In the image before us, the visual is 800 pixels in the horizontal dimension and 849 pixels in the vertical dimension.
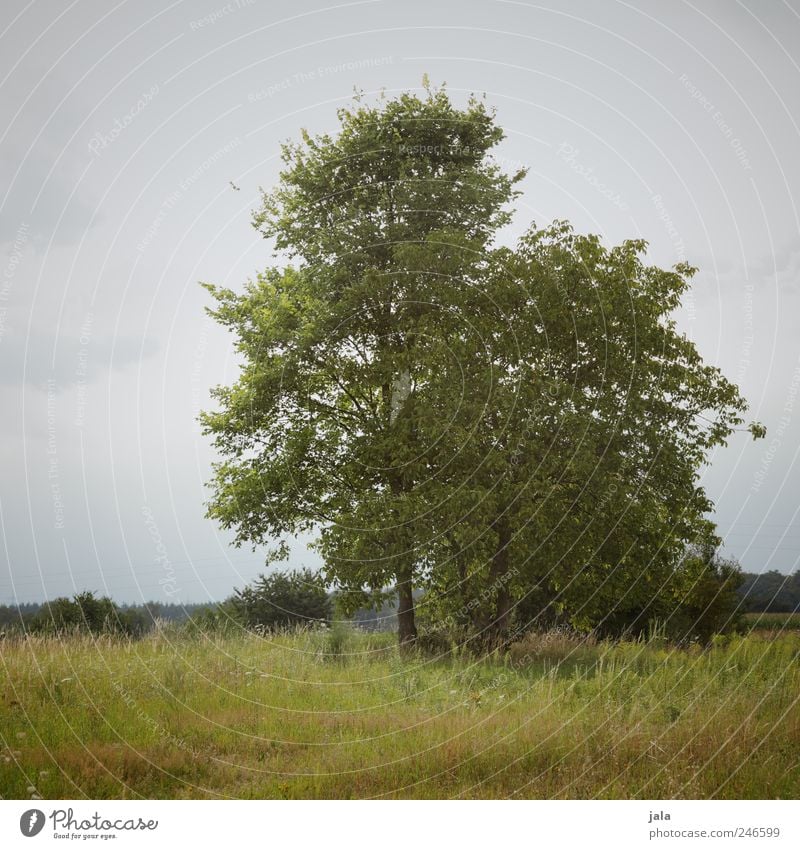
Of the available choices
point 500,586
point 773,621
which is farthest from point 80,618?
point 773,621

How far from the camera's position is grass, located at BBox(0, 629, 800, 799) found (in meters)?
7.05

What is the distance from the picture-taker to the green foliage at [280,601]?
18516 millimetres

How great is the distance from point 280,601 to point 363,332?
8.23 m

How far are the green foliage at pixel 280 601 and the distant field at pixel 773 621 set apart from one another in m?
10.2

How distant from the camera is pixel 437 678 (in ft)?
38.4

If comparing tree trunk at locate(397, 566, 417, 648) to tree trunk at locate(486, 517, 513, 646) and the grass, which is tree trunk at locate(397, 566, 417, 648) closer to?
tree trunk at locate(486, 517, 513, 646)

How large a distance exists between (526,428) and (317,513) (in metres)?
5.13

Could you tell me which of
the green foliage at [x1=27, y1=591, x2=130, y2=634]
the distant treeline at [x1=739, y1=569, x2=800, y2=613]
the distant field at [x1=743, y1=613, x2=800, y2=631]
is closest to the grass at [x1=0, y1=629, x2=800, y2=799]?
the distant field at [x1=743, y1=613, x2=800, y2=631]

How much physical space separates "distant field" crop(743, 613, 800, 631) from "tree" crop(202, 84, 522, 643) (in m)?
5.88
